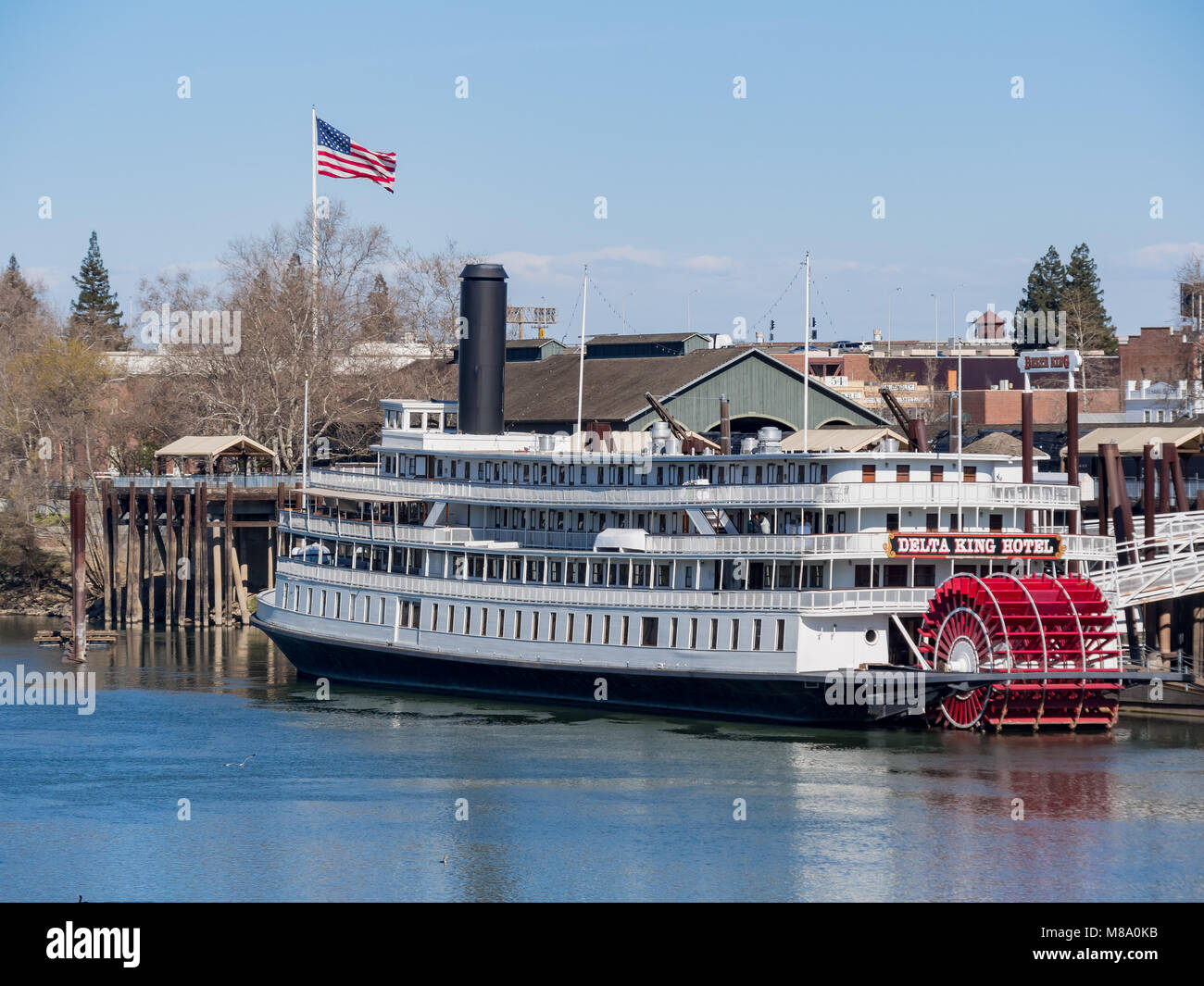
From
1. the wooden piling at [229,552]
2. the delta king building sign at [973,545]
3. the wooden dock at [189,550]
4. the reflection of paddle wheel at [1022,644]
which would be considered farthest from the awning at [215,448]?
the reflection of paddle wheel at [1022,644]

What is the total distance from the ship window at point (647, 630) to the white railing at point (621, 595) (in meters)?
0.43

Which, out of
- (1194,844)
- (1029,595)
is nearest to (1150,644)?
(1029,595)

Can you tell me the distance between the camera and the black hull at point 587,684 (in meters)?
50.2

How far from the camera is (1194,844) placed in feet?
127

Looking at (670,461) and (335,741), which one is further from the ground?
(670,461)

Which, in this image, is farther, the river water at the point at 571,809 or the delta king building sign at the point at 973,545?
the delta king building sign at the point at 973,545

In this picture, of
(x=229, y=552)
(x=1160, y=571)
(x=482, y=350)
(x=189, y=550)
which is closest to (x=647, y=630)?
(x=482, y=350)

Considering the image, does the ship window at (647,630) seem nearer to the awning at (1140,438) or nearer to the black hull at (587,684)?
the black hull at (587,684)

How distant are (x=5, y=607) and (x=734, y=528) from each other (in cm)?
4685

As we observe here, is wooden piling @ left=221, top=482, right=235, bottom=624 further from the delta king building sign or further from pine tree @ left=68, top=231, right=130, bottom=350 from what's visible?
pine tree @ left=68, top=231, right=130, bottom=350

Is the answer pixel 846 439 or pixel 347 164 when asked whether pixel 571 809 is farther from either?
pixel 347 164
